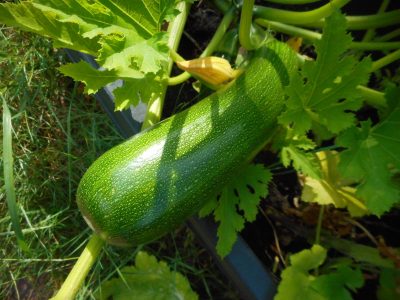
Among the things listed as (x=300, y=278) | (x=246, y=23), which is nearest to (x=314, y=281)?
(x=300, y=278)

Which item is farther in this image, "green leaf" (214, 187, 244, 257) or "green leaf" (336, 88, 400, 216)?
"green leaf" (214, 187, 244, 257)

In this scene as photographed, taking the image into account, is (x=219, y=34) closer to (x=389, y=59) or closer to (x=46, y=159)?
(x=389, y=59)

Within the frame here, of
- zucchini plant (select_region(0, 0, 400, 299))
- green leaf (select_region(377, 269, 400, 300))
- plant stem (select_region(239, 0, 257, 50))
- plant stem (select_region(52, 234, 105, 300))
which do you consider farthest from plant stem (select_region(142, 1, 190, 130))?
green leaf (select_region(377, 269, 400, 300))

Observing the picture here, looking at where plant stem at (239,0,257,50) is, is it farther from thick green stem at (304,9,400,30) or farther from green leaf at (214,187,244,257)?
green leaf at (214,187,244,257)

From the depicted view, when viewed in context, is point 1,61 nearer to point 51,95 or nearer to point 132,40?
point 51,95

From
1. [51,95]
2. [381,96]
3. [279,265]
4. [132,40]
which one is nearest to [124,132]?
[51,95]

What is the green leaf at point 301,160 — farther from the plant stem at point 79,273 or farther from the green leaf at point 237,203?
the plant stem at point 79,273

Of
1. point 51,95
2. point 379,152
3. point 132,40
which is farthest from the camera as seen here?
point 51,95
